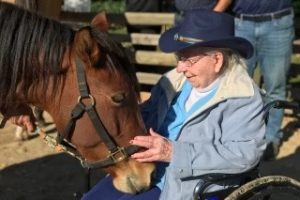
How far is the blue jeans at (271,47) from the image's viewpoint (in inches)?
169

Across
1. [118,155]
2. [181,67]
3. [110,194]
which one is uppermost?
[181,67]

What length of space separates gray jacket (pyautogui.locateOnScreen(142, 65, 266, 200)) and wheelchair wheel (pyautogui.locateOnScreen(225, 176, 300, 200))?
0.22 ft

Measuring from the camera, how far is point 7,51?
2076 millimetres

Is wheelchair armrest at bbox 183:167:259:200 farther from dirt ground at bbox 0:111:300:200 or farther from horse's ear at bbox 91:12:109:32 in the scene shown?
dirt ground at bbox 0:111:300:200

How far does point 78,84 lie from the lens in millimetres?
2084

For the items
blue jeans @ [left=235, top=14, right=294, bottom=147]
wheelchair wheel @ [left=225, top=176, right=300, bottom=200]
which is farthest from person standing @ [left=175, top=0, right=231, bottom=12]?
wheelchair wheel @ [left=225, top=176, right=300, bottom=200]

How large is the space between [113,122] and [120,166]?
17 cm

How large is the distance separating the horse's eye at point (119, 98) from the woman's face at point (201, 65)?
11.6 inches

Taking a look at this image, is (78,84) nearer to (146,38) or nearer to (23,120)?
(23,120)

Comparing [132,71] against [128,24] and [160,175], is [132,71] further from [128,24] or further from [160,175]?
Answer: [128,24]

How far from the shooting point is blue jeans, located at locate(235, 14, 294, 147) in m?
4.30

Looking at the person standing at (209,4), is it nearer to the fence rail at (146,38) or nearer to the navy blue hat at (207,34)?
the fence rail at (146,38)

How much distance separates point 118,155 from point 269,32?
2.41 m

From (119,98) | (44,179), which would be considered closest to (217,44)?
(119,98)
